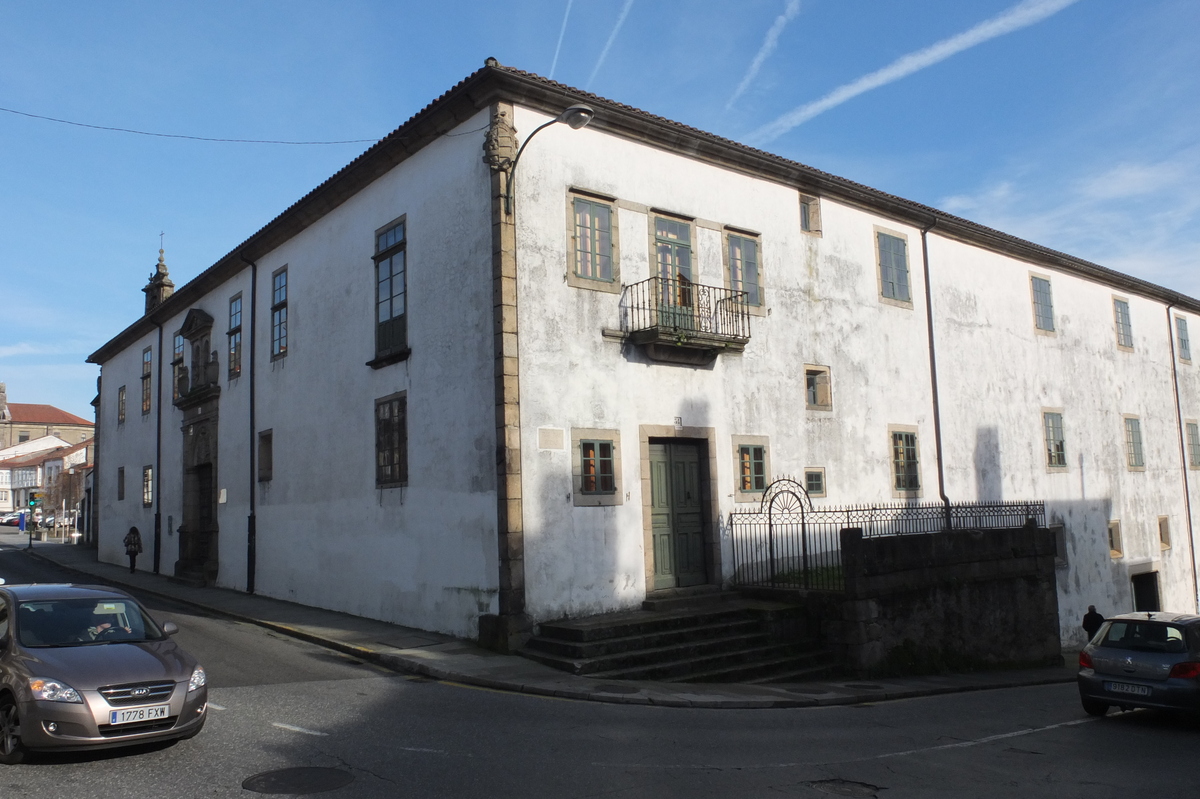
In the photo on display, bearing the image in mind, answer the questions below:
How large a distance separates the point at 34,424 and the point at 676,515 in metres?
121

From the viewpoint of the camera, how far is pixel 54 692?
722 cm

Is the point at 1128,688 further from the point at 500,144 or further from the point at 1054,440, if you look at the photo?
the point at 1054,440

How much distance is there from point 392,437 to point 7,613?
8.64 m

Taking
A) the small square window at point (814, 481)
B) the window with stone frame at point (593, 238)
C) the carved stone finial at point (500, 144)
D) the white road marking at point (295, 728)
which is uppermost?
the carved stone finial at point (500, 144)

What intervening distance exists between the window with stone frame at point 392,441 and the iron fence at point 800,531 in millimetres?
6050

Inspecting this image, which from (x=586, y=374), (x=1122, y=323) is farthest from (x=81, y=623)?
(x=1122, y=323)

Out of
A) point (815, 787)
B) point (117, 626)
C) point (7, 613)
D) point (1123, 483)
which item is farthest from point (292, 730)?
point (1123, 483)

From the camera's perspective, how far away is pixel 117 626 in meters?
8.62

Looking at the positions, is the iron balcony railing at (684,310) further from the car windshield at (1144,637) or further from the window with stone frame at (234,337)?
the window with stone frame at (234,337)

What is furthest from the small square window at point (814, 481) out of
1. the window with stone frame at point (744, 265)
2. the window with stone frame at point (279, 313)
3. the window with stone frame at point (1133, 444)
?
the window with stone frame at point (1133, 444)

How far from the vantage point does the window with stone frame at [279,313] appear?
21.2 m

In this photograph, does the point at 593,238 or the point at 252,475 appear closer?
the point at 593,238

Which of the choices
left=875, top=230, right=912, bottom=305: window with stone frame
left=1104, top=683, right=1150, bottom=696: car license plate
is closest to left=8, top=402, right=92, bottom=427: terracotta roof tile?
left=875, top=230, right=912, bottom=305: window with stone frame

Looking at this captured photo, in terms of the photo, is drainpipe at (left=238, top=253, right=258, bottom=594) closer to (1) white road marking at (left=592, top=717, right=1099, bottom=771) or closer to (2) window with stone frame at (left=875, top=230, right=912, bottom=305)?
(2) window with stone frame at (left=875, top=230, right=912, bottom=305)
